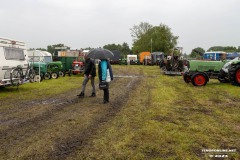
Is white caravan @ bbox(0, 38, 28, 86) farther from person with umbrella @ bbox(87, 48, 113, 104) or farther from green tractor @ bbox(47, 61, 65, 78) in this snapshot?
green tractor @ bbox(47, 61, 65, 78)

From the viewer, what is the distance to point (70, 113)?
840 centimetres

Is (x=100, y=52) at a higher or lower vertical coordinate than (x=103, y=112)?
higher

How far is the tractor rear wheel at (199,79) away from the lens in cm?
1628

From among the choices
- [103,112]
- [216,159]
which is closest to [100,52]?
[103,112]

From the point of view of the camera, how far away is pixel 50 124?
707 centimetres

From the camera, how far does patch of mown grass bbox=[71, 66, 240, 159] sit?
5094 mm

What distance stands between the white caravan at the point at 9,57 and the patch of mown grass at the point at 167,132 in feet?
20.4

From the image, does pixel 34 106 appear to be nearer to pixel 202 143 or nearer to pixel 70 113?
pixel 70 113

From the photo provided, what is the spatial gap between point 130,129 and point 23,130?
2.28 m

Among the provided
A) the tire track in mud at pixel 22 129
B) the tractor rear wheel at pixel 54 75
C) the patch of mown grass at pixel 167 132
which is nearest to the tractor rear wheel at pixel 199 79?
the patch of mown grass at pixel 167 132

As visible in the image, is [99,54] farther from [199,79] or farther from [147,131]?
[199,79]

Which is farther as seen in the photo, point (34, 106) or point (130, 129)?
point (34, 106)

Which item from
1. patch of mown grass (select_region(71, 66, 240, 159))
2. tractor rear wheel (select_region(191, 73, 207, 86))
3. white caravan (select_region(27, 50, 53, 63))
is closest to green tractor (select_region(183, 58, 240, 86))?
tractor rear wheel (select_region(191, 73, 207, 86))

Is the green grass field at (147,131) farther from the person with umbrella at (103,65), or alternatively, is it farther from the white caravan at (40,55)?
the white caravan at (40,55)
